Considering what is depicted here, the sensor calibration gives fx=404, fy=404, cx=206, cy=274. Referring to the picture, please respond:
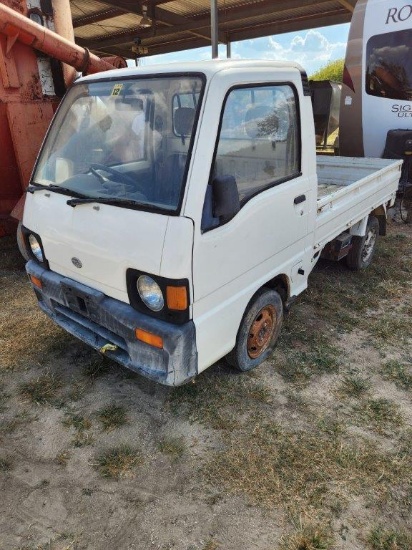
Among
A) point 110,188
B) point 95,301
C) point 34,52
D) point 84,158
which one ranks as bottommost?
point 95,301

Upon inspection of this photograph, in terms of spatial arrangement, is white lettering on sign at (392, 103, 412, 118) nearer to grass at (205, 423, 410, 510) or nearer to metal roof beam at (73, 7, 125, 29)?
grass at (205, 423, 410, 510)

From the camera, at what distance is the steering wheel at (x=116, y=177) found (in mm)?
2371

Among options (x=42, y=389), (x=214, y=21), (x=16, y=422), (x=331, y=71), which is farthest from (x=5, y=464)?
(x=331, y=71)

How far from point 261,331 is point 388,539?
4.91 feet

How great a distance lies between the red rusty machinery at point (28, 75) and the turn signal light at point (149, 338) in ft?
9.75

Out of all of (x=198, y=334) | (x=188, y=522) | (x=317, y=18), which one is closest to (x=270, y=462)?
(x=188, y=522)

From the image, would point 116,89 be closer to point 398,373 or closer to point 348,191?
point 348,191

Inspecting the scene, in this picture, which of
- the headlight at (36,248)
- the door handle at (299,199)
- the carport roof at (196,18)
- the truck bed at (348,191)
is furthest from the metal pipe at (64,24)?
the carport roof at (196,18)

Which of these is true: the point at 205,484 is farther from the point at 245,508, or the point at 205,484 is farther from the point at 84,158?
the point at 84,158

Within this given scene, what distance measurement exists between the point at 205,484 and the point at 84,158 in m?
2.16

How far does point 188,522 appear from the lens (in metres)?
2.04

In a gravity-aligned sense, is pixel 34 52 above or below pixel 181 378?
above

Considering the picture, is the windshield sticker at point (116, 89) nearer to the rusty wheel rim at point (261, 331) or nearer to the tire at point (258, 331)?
the tire at point (258, 331)

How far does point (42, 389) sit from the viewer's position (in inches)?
115
